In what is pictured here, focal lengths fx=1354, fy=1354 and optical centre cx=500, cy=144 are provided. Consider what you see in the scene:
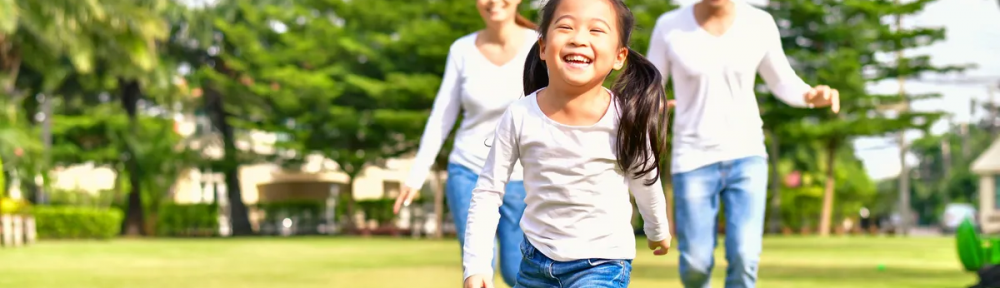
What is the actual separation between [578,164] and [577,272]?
305mm

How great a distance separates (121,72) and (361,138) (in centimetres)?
877

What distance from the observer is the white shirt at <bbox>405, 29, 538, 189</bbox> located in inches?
238

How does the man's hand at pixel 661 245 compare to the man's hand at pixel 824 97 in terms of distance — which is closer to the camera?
the man's hand at pixel 661 245

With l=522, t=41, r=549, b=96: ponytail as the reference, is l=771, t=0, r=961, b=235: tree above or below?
above

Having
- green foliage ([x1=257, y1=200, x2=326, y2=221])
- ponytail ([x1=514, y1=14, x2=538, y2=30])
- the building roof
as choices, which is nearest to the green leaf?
ponytail ([x1=514, y1=14, x2=538, y2=30])

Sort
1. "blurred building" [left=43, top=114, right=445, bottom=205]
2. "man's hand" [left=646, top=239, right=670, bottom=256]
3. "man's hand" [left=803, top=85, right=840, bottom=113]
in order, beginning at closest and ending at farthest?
"man's hand" [left=646, top=239, right=670, bottom=256] < "man's hand" [left=803, top=85, right=840, bottom=113] < "blurred building" [left=43, top=114, right=445, bottom=205]

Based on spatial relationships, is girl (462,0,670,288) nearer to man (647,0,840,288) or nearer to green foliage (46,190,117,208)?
man (647,0,840,288)

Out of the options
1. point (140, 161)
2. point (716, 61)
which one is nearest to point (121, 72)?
point (140, 161)

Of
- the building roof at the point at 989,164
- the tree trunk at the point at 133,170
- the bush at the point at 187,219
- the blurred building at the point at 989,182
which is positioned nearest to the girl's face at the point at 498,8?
the tree trunk at the point at 133,170

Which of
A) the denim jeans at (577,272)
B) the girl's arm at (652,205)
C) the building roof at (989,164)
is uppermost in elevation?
the building roof at (989,164)

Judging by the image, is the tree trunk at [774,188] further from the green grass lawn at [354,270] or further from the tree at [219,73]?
the green grass lawn at [354,270]

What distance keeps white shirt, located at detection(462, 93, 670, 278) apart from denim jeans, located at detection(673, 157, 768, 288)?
6.99 feet

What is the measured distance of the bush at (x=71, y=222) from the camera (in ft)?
124

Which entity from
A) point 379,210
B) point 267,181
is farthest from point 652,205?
point 267,181
